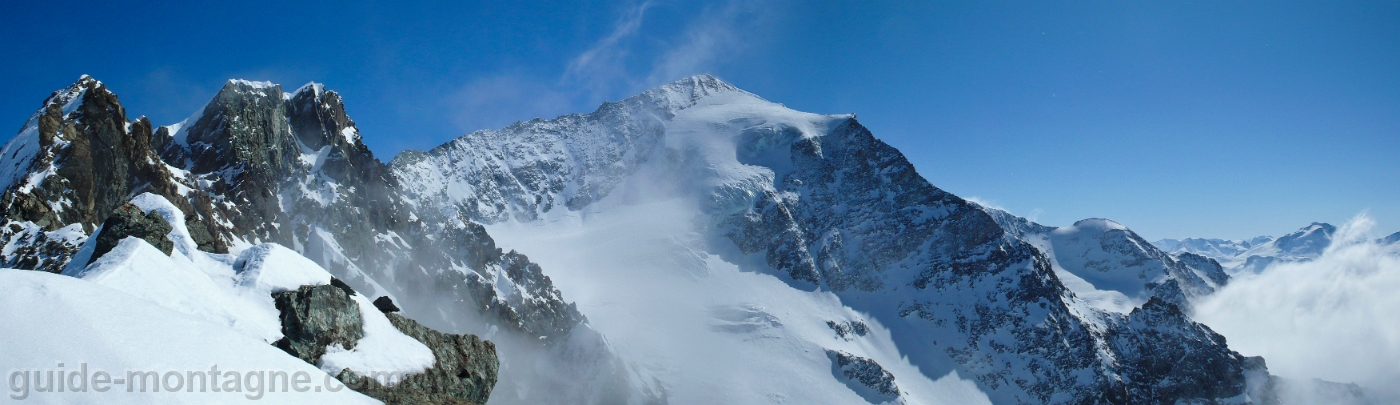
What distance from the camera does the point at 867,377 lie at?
128 m

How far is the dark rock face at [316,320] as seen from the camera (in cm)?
2075

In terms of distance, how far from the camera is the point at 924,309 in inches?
6373

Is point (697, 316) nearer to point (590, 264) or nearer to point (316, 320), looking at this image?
point (590, 264)

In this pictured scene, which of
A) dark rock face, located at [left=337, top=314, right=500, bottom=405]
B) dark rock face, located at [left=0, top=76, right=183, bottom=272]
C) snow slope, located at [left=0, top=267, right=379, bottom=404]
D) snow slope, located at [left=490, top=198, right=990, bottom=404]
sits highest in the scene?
snow slope, located at [left=490, top=198, right=990, bottom=404]

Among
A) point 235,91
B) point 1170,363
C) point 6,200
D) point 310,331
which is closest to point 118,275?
point 310,331

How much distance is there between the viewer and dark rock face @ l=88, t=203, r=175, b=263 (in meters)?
24.4

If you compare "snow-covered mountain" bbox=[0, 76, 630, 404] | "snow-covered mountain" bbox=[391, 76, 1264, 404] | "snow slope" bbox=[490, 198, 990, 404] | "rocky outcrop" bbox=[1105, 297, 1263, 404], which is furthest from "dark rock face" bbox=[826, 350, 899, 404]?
"rocky outcrop" bbox=[1105, 297, 1263, 404]

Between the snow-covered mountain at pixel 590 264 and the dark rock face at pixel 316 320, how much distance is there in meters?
0.10

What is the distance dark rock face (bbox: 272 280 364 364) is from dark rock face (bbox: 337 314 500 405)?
2294 millimetres

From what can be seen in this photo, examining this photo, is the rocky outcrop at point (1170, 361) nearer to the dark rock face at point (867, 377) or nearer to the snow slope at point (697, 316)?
the snow slope at point (697, 316)

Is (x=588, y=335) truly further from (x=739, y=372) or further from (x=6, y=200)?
(x=6, y=200)

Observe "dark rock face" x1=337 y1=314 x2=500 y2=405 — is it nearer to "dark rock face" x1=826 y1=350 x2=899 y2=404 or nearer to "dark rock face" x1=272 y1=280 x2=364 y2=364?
"dark rock face" x1=272 y1=280 x2=364 y2=364

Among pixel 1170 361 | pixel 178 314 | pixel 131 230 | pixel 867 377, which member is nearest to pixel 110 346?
pixel 178 314

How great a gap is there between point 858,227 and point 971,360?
49.5 metres
